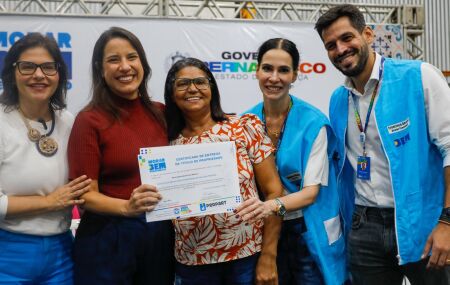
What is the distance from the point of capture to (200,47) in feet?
17.7

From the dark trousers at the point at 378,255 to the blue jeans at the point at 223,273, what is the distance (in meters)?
0.62

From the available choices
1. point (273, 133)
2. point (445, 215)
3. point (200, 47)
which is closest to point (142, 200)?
point (273, 133)

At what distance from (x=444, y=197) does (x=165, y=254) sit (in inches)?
53.3

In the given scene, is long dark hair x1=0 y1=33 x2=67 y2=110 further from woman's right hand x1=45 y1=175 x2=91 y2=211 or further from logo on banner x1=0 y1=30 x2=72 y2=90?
logo on banner x1=0 y1=30 x2=72 y2=90

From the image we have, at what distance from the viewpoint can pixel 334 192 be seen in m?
2.12

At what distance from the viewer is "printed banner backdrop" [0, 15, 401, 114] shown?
502cm

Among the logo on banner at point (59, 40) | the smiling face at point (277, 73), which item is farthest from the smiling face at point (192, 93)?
the logo on banner at point (59, 40)

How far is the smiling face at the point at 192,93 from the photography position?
1885mm

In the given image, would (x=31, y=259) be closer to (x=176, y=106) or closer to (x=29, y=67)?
(x=29, y=67)

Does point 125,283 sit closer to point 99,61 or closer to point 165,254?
point 165,254

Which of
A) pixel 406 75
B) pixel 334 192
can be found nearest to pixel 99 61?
pixel 334 192

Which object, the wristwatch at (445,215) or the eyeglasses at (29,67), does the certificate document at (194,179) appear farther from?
the wristwatch at (445,215)

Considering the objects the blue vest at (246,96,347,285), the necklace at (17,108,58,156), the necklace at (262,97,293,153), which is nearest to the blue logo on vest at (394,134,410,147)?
the blue vest at (246,96,347,285)

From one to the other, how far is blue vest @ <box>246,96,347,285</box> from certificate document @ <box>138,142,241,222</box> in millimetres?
397
